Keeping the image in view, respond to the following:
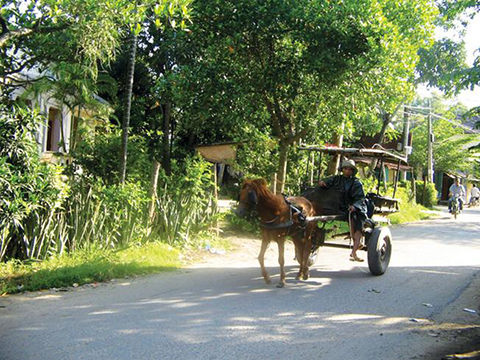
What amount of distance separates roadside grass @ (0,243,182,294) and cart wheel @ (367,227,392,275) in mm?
3599

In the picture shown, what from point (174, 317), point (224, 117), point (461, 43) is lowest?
point (174, 317)

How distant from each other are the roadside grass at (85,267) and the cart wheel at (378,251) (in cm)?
360

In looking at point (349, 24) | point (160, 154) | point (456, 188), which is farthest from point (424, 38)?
point (456, 188)

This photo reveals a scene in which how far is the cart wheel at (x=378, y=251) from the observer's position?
29.9 feet

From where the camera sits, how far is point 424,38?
12648 mm

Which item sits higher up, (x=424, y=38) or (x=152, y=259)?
(x=424, y=38)

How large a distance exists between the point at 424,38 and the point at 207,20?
17.5 ft

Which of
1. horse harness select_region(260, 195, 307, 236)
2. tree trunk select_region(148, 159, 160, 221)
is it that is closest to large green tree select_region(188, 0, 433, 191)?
tree trunk select_region(148, 159, 160, 221)

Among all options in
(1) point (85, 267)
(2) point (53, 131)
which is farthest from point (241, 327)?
(2) point (53, 131)

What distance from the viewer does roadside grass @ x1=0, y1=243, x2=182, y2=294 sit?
303 inches

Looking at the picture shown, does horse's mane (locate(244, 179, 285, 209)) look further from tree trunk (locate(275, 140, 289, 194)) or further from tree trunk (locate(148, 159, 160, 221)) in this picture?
tree trunk (locate(275, 140, 289, 194))

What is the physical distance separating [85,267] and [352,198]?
481 cm

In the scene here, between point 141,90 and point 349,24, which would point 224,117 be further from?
point 141,90

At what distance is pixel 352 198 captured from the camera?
9.38 m
